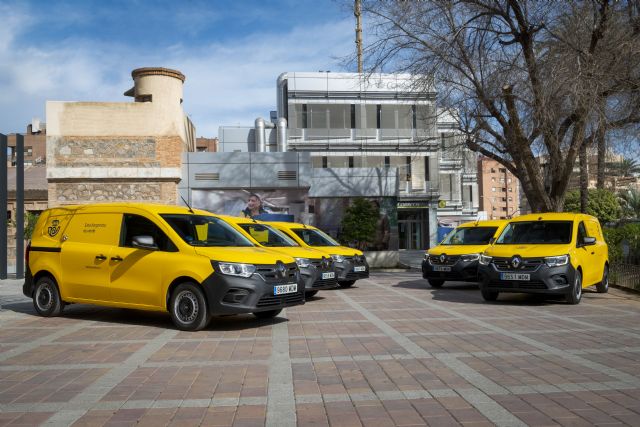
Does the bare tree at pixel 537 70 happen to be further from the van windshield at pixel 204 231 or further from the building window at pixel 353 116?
the building window at pixel 353 116

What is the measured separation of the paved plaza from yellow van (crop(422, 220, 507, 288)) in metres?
4.71

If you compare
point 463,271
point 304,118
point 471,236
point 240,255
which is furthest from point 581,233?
point 304,118

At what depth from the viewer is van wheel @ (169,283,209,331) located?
859 cm

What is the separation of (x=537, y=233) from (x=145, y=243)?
820 cm

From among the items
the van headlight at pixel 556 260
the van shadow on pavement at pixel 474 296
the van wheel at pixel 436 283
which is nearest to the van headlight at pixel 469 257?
the van shadow on pavement at pixel 474 296

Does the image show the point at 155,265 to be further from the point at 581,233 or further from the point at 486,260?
the point at 581,233

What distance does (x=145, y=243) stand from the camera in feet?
29.7

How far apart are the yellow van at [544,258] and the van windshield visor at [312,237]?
16.1 feet

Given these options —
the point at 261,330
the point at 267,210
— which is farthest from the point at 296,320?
the point at 267,210

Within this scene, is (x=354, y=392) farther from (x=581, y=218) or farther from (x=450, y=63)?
(x=450, y=63)

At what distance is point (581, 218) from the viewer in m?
13.2

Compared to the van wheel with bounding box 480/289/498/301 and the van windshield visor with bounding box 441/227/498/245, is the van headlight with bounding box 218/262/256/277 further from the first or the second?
the van windshield visor with bounding box 441/227/498/245

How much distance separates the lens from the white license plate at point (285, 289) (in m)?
8.83

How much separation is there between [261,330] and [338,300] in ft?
14.6
